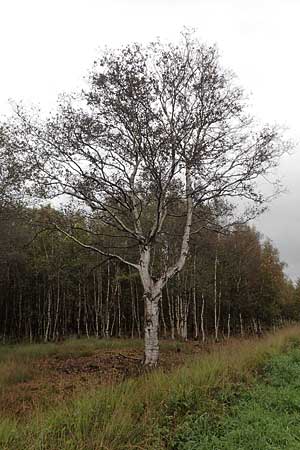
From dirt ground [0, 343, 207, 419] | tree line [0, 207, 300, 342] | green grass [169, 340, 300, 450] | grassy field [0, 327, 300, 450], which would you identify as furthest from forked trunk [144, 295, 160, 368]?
tree line [0, 207, 300, 342]

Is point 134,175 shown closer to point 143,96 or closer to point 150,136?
point 150,136

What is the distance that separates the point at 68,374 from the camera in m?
12.9

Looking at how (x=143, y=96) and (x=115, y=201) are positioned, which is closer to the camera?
(x=143, y=96)

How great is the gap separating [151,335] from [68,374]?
2.98m

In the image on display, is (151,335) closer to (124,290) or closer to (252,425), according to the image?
(252,425)

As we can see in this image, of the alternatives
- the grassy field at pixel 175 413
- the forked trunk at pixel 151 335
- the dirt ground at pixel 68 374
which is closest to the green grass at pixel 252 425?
the grassy field at pixel 175 413

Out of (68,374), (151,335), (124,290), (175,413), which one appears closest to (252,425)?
(175,413)

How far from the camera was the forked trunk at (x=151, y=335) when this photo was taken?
12.3 m

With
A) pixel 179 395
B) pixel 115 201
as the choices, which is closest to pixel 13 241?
pixel 115 201

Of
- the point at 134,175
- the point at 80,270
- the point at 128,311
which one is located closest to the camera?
the point at 134,175

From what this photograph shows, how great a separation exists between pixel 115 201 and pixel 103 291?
19.2 metres

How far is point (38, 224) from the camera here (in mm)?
14367

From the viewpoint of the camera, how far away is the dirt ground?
334 inches

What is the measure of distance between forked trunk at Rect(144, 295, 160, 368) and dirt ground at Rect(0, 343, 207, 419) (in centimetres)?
33
